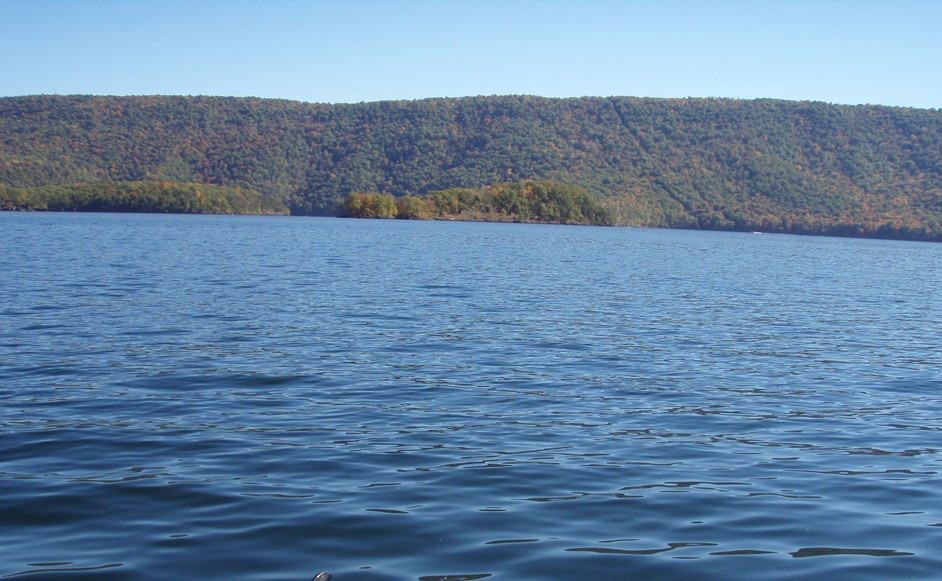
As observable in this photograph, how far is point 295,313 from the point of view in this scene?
24.3 meters

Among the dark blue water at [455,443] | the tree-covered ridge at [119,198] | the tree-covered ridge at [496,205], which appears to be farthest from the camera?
the tree-covered ridge at [496,205]

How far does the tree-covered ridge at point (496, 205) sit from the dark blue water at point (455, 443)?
5844 inches

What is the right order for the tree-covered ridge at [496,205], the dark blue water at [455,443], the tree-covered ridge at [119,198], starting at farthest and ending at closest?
the tree-covered ridge at [496,205] < the tree-covered ridge at [119,198] < the dark blue water at [455,443]

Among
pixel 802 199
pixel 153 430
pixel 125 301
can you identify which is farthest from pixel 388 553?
pixel 802 199

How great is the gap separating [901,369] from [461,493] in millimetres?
12788

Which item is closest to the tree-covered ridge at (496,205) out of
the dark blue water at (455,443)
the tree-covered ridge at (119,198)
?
the tree-covered ridge at (119,198)

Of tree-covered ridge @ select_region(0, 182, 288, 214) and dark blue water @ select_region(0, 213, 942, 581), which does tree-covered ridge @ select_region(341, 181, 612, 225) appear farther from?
dark blue water @ select_region(0, 213, 942, 581)

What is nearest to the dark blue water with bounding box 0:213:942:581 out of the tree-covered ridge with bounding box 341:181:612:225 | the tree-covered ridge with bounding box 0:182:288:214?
the tree-covered ridge with bounding box 341:181:612:225

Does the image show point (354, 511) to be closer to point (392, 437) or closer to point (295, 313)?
point (392, 437)

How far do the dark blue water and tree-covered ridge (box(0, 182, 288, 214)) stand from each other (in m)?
150

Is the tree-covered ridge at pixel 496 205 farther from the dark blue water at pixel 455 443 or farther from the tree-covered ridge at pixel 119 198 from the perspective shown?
the dark blue water at pixel 455 443

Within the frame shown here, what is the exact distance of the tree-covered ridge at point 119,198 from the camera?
162 m

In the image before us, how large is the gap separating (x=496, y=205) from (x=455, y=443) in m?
172

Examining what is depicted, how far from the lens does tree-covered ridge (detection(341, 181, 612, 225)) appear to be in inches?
6860
